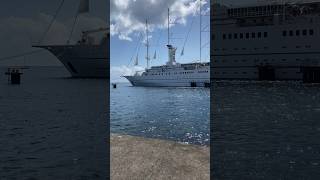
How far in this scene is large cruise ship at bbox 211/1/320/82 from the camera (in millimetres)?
82188

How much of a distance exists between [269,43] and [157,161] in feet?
262

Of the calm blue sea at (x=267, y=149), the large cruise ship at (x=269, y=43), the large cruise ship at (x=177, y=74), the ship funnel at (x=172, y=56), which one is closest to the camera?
the calm blue sea at (x=267, y=149)

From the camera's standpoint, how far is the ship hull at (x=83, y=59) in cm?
10647

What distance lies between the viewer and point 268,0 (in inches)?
3472

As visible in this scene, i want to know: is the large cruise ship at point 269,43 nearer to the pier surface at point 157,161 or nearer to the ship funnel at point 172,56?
the ship funnel at point 172,56

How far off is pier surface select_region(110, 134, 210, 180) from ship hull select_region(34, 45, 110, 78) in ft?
296

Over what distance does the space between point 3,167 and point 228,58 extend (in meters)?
79.3

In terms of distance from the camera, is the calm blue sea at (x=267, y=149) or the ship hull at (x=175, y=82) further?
the ship hull at (x=175, y=82)

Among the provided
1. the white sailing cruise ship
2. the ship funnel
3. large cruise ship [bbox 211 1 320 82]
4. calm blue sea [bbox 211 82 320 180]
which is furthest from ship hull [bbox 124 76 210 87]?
calm blue sea [bbox 211 82 320 180]

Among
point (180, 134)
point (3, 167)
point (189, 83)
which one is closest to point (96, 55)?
point (189, 83)

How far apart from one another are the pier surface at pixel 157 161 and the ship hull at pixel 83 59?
296ft

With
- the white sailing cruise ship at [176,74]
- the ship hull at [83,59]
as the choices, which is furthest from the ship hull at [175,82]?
the ship hull at [83,59]

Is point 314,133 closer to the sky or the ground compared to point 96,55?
closer to the ground

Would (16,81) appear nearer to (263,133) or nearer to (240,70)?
(240,70)
